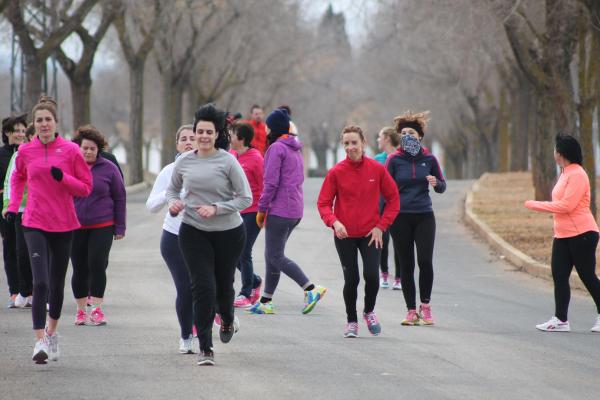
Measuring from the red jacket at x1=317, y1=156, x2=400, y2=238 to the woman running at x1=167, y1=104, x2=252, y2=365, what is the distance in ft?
5.11

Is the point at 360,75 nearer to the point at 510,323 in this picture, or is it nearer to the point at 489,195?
the point at 489,195

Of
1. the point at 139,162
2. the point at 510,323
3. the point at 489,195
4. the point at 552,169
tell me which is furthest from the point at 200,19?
the point at 510,323

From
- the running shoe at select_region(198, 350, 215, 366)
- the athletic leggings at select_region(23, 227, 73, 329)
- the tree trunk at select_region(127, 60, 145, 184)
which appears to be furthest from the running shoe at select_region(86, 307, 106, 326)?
the tree trunk at select_region(127, 60, 145, 184)

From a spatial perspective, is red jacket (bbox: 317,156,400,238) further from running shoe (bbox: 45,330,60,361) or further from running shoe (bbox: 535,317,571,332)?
running shoe (bbox: 45,330,60,361)

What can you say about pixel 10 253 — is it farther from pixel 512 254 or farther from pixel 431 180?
pixel 512 254

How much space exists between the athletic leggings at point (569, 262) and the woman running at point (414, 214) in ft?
3.57

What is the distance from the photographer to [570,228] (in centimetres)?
1055

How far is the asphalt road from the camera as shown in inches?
294

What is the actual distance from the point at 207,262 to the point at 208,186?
502 millimetres

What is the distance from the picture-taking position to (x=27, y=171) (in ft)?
28.7

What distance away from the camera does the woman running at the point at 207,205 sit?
814cm

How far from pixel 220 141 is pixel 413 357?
81.0 inches

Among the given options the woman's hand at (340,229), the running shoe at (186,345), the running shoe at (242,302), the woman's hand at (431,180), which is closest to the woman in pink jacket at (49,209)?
the running shoe at (186,345)

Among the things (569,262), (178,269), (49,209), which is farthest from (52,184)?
(569,262)
